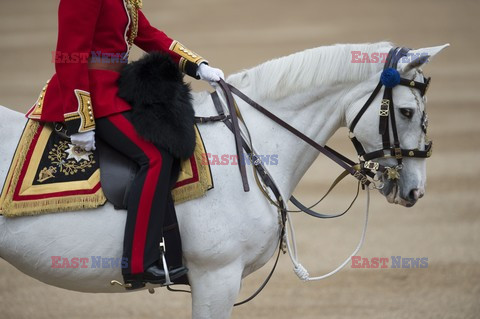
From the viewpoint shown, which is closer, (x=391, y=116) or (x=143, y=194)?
(x=143, y=194)

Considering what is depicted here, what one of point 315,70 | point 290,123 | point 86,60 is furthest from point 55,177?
point 315,70

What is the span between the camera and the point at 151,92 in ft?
Answer: 10.7

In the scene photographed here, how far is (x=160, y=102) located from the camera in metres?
3.25

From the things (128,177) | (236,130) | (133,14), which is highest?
(133,14)

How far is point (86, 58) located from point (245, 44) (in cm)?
906

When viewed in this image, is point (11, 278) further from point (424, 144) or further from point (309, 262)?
point (424, 144)

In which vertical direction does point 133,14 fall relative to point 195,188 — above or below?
above

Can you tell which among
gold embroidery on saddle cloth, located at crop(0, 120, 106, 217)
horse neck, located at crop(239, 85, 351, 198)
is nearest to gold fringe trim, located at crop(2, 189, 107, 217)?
gold embroidery on saddle cloth, located at crop(0, 120, 106, 217)

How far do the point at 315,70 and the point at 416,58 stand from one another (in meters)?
0.46

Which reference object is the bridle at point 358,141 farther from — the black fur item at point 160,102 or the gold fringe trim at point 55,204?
the gold fringe trim at point 55,204

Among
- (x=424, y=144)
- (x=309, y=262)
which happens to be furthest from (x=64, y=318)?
(x=424, y=144)

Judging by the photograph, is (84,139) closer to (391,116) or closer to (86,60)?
(86,60)

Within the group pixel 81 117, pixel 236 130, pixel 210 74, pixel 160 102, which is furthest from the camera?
pixel 210 74

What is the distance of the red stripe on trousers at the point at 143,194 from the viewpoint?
3.15m
